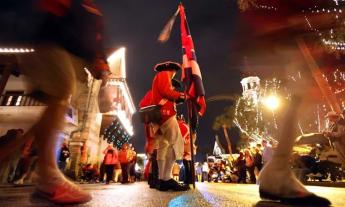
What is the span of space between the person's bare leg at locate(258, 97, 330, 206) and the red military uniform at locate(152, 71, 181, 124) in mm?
Result: 2451

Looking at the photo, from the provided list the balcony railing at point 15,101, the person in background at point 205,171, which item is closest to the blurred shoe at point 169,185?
the balcony railing at point 15,101

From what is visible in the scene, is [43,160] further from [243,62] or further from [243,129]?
[243,129]

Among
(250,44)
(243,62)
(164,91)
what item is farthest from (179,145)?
(250,44)

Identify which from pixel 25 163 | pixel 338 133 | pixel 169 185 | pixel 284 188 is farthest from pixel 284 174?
pixel 25 163

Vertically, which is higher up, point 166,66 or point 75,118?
point 75,118

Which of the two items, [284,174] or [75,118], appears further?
[75,118]

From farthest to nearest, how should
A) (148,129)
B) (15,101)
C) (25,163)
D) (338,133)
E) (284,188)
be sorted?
(15,101)
(25,163)
(338,133)
(148,129)
(284,188)

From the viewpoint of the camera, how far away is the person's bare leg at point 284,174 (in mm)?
1733

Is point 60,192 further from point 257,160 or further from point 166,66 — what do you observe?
point 257,160

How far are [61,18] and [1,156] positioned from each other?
3.90 feet

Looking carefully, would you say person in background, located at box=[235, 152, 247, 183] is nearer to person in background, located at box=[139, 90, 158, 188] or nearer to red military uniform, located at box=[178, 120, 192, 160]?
red military uniform, located at box=[178, 120, 192, 160]

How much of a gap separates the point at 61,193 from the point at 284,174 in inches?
61.7

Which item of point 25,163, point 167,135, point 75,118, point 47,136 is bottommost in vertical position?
point 47,136

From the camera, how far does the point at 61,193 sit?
1.82 metres
